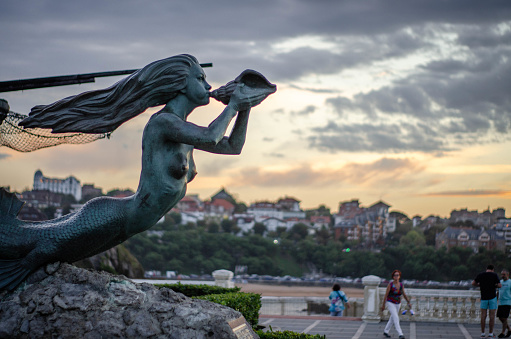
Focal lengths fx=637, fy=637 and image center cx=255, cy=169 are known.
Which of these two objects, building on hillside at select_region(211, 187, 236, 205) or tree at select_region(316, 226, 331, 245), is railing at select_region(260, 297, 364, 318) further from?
building on hillside at select_region(211, 187, 236, 205)

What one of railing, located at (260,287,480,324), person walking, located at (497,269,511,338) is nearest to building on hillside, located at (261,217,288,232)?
railing, located at (260,287,480,324)

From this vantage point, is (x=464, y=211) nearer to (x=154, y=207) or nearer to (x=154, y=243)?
(x=154, y=243)

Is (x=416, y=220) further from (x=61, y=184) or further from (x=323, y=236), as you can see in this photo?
(x=61, y=184)

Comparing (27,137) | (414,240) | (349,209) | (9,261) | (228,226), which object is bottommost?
(414,240)

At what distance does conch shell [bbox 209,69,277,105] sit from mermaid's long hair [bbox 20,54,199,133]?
0.30m

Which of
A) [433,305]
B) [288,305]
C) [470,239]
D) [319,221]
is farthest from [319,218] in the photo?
[433,305]

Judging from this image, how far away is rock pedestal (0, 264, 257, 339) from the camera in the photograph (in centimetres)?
429

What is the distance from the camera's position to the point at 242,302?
872cm

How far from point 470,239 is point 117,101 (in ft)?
178

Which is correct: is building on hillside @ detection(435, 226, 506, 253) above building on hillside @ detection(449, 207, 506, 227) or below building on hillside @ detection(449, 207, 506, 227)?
below

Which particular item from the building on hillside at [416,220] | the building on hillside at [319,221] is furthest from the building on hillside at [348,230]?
the building on hillside at [319,221]

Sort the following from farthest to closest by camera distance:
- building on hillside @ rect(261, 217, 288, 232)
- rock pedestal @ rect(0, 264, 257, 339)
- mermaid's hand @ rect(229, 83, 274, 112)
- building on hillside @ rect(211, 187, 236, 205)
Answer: building on hillside @ rect(211, 187, 236, 205)
building on hillside @ rect(261, 217, 288, 232)
mermaid's hand @ rect(229, 83, 274, 112)
rock pedestal @ rect(0, 264, 257, 339)

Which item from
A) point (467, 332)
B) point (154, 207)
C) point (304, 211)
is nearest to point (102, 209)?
point (154, 207)

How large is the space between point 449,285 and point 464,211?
15503mm
